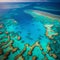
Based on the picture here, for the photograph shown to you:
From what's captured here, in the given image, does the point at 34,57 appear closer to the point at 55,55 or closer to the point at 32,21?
the point at 55,55

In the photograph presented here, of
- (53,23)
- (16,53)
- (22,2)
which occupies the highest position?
(22,2)

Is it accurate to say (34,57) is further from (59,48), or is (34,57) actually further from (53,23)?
(53,23)

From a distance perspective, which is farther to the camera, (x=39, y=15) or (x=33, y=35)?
(x=39, y=15)

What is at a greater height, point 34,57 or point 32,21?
point 32,21

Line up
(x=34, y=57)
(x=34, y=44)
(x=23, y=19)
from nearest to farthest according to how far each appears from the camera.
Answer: (x=34, y=57) → (x=34, y=44) → (x=23, y=19)

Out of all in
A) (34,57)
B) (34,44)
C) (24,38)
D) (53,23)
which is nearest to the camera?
(34,57)

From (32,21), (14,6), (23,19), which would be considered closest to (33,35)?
(32,21)

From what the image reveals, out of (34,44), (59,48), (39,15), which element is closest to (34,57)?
(34,44)
